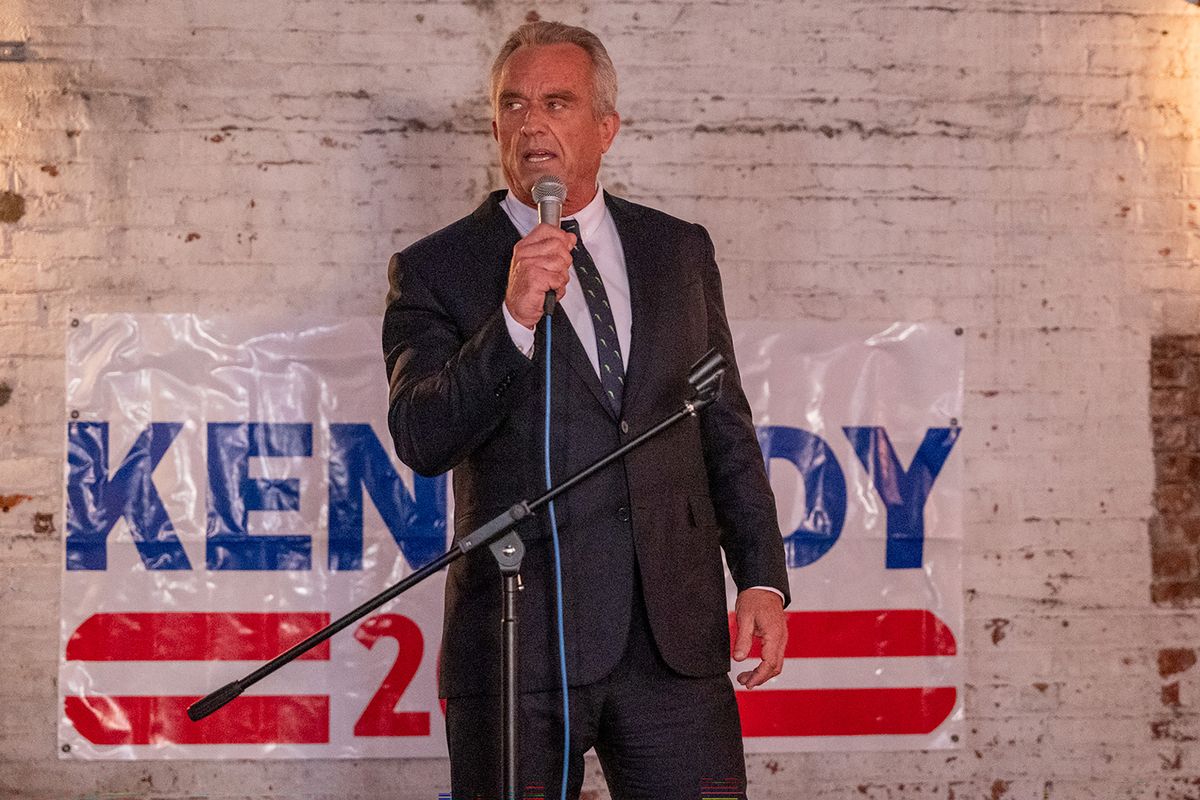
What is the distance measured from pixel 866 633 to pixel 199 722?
1659 millimetres

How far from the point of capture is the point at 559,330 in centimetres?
179

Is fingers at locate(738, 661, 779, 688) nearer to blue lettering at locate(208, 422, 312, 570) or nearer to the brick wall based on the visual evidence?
the brick wall

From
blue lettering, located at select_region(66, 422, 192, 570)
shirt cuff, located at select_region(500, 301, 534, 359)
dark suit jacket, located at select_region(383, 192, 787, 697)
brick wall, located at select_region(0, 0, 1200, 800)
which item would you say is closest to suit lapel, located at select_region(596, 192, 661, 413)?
dark suit jacket, located at select_region(383, 192, 787, 697)

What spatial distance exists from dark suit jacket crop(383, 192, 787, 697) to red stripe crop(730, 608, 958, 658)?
3.95 ft

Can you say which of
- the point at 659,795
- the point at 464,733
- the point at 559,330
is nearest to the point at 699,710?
the point at 659,795

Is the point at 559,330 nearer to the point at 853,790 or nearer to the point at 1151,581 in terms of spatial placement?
the point at 853,790

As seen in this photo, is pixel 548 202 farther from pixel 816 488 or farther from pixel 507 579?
pixel 816 488

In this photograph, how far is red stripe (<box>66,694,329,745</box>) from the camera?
9.69 feet

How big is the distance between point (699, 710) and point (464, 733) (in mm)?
339

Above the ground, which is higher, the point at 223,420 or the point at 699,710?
the point at 223,420

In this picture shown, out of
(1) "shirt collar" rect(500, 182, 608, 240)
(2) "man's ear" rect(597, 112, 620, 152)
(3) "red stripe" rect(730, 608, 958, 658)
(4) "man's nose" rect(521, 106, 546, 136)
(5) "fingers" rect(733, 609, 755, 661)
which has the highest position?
(2) "man's ear" rect(597, 112, 620, 152)

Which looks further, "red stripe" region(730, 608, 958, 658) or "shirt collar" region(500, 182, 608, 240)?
"red stripe" region(730, 608, 958, 658)

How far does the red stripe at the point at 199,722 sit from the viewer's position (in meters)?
2.95

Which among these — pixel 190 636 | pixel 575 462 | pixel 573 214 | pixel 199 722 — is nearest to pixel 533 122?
pixel 573 214
